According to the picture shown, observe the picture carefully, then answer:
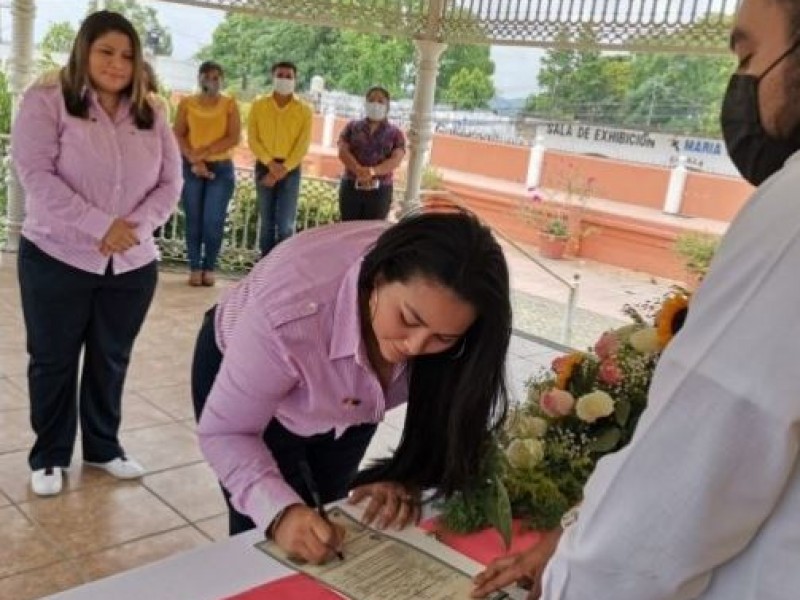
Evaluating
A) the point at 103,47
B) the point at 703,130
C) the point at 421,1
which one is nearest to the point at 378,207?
the point at 421,1

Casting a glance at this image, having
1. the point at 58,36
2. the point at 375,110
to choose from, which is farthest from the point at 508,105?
the point at 375,110

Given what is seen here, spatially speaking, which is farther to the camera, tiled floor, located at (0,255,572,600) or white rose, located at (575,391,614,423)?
tiled floor, located at (0,255,572,600)

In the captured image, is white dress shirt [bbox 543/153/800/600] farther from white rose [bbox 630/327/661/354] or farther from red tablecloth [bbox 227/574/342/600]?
white rose [bbox 630/327/661/354]

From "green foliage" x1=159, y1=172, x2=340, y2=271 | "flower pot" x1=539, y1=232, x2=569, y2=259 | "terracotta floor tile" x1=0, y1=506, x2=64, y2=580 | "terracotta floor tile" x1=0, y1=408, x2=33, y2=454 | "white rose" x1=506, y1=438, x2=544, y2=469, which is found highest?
"white rose" x1=506, y1=438, x2=544, y2=469

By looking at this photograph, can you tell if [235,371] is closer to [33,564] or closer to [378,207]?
[33,564]

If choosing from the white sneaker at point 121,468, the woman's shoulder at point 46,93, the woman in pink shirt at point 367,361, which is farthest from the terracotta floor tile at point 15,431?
the woman in pink shirt at point 367,361

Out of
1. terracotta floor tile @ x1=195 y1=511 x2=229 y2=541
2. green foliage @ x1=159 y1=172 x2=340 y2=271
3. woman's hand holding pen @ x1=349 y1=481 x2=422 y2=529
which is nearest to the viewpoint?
woman's hand holding pen @ x1=349 y1=481 x2=422 y2=529

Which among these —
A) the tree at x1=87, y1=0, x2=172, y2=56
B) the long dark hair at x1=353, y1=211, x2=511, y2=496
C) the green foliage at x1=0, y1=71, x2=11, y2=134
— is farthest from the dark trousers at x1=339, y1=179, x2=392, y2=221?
the long dark hair at x1=353, y1=211, x2=511, y2=496

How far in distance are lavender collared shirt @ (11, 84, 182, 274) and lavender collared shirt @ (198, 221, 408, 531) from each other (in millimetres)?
1118

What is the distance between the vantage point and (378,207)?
5.42 meters

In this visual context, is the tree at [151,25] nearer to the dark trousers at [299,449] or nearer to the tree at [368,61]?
the tree at [368,61]

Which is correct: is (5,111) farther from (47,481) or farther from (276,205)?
(47,481)

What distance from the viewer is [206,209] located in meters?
5.15

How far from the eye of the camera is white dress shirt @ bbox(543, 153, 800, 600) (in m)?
0.59
